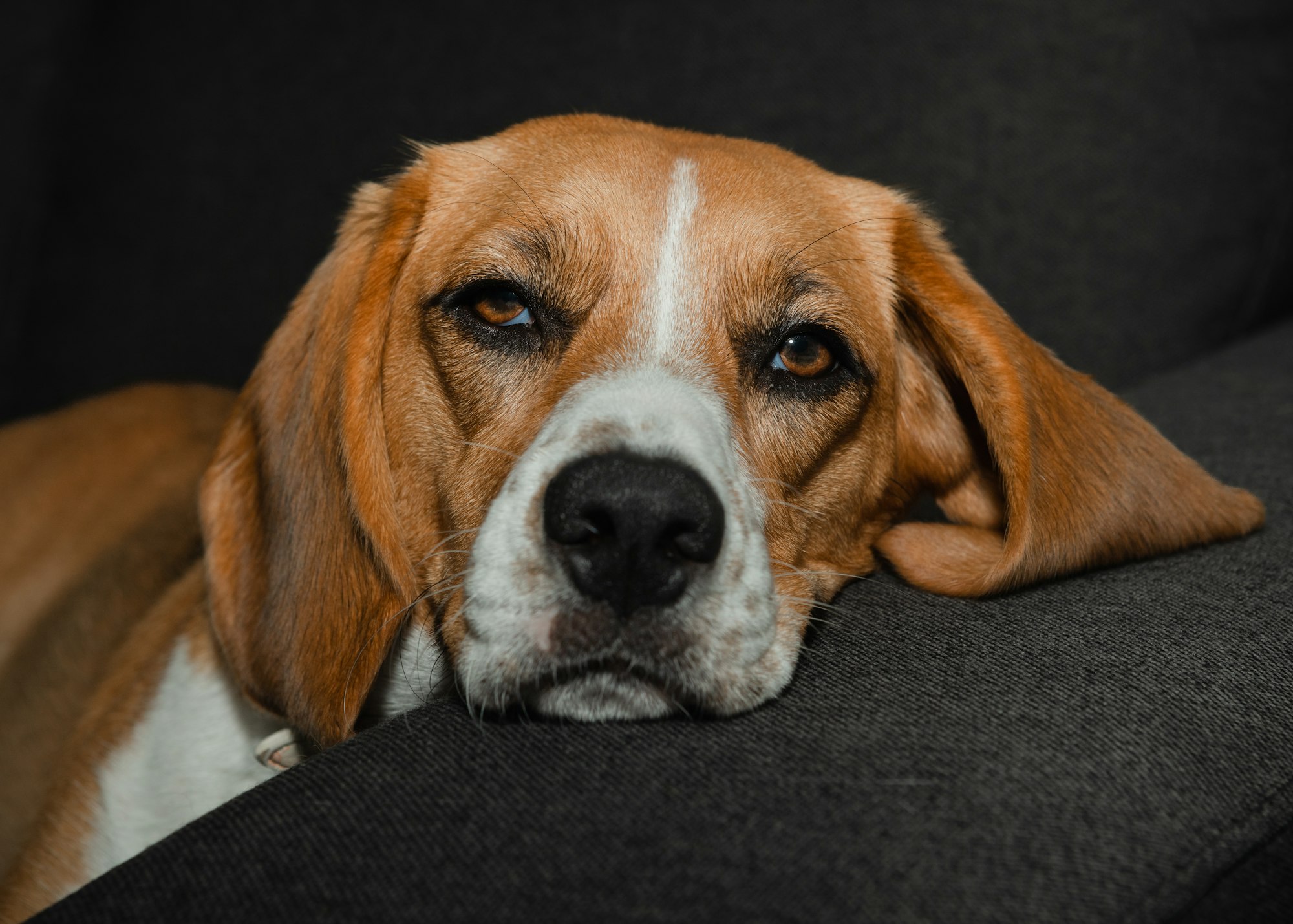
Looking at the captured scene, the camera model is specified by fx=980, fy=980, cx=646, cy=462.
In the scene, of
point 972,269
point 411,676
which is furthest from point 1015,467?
point 972,269

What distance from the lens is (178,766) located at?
1.83 m

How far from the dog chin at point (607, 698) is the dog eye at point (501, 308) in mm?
704

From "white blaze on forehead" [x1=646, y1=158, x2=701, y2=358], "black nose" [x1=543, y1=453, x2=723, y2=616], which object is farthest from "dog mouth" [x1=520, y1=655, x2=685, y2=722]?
"white blaze on forehead" [x1=646, y1=158, x2=701, y2=358]

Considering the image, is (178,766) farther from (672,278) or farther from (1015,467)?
(1015,467)

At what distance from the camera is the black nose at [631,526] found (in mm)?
1264

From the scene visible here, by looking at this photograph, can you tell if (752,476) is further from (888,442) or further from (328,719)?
(328,719)

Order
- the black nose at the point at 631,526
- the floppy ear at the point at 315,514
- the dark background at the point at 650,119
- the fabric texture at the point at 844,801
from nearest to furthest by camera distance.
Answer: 1. the fabric texture at the point at 844,801
2. the black nose at the point at 631,526
3. the floppy ear at the point at 315,514
4. the dark background at the point at 650,119

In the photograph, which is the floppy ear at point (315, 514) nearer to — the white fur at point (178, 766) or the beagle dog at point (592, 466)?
the beagle dog at point (592, 466)

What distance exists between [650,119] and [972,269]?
109cm

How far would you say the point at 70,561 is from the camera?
2928 millimetres

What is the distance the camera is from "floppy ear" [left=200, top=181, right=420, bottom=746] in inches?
62.3

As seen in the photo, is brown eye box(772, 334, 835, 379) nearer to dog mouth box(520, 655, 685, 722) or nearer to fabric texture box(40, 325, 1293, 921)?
fabric texture box(40, 325, 1293, 921)

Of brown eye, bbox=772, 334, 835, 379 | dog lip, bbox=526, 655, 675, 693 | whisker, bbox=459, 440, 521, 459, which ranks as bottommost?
dog lip, bbox=526, 655, 675, 693

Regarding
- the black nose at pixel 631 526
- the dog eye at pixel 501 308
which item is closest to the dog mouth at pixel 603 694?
the black nose at pixel 631 526
